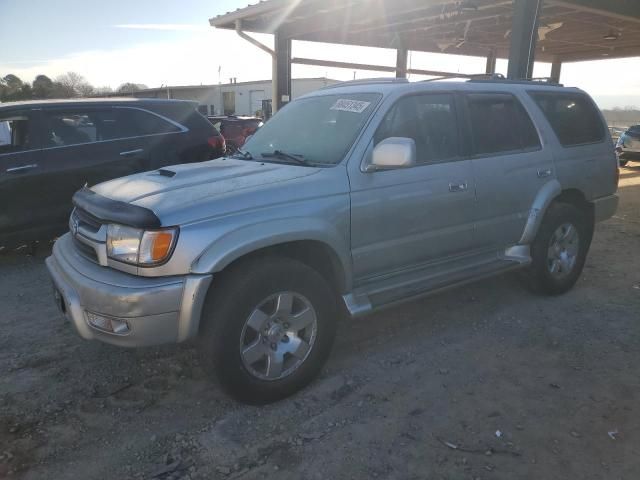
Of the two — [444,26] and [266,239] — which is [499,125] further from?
[444,26]

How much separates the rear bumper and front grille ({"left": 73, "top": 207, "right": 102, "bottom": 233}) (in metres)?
4.41

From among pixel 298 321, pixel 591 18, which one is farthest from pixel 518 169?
pixel 591 18

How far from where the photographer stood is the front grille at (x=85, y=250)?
9.67ft

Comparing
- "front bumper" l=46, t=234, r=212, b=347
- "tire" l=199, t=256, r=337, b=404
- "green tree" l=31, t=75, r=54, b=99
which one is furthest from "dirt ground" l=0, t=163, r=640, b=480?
"green tree" l=31, t=75, r=54, b=99

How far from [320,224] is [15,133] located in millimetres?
4276

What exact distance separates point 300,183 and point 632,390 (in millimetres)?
2482

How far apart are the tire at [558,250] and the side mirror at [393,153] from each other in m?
1.97

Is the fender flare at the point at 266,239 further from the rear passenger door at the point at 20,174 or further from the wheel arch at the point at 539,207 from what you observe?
the rear passenger door at the point at 20,174

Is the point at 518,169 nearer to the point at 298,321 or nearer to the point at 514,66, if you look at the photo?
the point at 298,321

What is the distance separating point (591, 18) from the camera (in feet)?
35.3

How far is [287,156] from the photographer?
353 cm

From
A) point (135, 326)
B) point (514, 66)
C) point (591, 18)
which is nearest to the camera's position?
point (135, 326)

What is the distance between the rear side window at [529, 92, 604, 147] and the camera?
456 cm

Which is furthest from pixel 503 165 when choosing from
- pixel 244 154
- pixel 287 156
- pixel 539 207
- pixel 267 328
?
pixel 267 328
